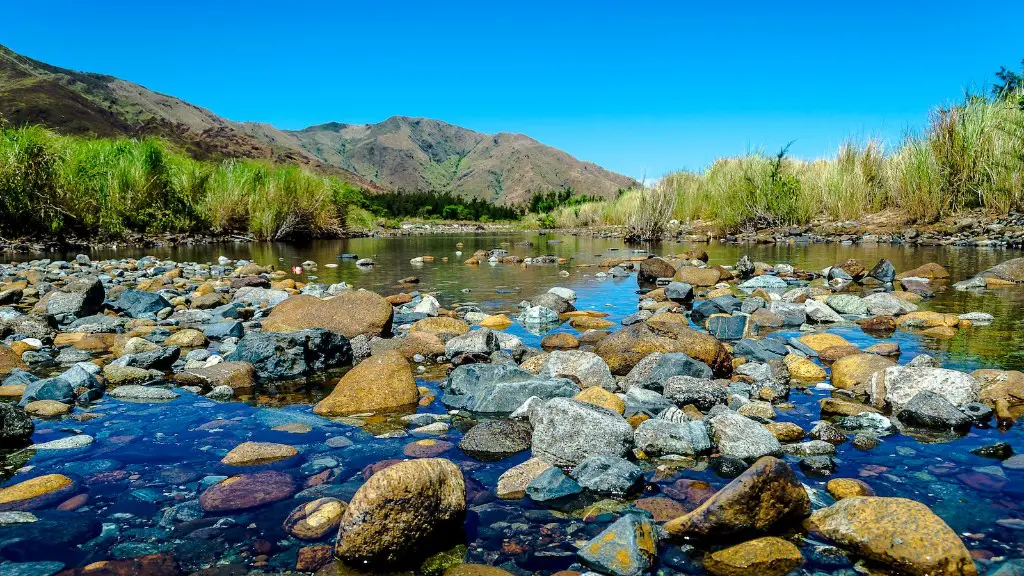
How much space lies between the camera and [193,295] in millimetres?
8586

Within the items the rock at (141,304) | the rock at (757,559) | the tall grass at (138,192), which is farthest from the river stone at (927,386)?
the tall grass at (138,192)

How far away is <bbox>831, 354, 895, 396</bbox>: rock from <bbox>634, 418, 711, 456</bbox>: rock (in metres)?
1.64

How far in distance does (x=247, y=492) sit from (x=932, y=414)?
366cm

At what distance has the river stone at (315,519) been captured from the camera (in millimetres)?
2334

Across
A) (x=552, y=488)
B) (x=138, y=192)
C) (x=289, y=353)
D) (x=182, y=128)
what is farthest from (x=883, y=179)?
(x=182, y=128)

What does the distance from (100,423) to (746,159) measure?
2546 cm

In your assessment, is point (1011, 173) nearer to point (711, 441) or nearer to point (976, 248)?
point (976, 248)

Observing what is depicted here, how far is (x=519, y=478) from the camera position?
9.25 feet

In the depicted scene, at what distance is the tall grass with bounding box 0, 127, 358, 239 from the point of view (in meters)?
18.9

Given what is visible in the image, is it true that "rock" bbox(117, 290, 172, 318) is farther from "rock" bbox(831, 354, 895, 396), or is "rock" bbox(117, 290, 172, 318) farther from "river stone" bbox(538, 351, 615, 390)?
"rock" bbox(831, 354, 895, 396)

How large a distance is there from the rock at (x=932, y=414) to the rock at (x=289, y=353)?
424 cm

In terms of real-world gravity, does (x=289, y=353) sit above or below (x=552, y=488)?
above

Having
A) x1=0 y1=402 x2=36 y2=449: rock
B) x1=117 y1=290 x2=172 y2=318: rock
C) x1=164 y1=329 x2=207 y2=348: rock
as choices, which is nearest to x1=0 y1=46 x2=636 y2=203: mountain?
x1=117 y1=290 x2=172 y2=318: rock

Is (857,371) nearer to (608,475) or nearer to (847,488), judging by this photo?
(847,488)
